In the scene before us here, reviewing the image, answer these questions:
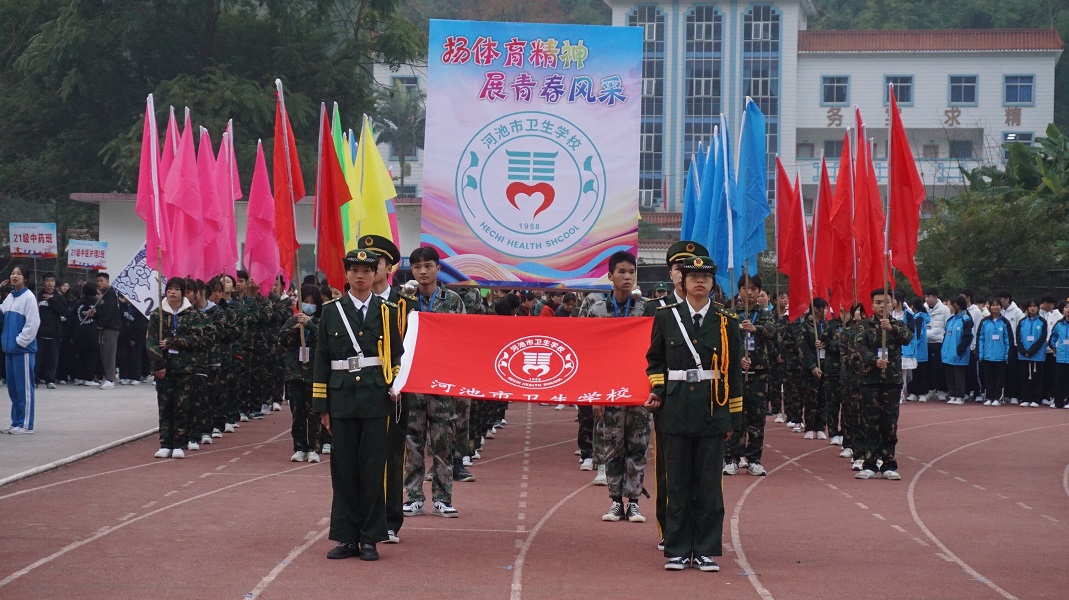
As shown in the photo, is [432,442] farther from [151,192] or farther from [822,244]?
[822,244]

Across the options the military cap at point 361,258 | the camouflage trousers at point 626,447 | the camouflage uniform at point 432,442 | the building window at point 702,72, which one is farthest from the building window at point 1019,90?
the military cap at point 361,258

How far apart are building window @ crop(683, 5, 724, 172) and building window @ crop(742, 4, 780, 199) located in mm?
1448

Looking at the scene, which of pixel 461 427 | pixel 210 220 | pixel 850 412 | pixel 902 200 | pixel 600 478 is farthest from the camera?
pixel 210 220

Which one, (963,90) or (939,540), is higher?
(963,90)

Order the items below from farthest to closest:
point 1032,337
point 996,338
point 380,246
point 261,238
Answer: point 996,338, point 1032,337, point 261,238, point 380,246

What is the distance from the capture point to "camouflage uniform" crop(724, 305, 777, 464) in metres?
14.0

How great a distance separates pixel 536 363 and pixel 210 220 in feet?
31.2

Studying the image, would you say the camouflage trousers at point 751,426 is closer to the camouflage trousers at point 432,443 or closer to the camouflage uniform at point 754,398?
the camouflage uniform at point 754,398

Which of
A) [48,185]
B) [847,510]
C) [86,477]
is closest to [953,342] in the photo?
[847,510]

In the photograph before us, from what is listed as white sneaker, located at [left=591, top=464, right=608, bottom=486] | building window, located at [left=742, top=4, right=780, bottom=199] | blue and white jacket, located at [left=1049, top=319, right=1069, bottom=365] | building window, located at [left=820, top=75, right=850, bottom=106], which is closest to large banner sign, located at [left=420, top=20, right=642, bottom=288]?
white sneaker, located at [left=591, top=464, right=608, bottom=486]

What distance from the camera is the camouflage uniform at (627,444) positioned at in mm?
10586

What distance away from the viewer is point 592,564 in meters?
8.70

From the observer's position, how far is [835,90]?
7075cm

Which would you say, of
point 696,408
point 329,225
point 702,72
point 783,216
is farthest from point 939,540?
point 702,72
